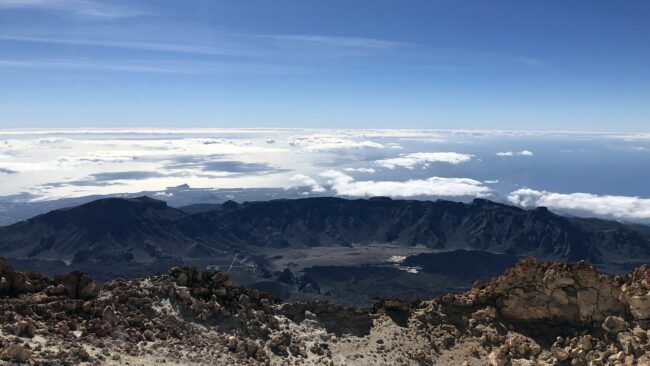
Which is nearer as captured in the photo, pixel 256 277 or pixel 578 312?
pixel 578 312

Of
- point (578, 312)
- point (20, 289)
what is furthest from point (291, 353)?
point (578, 312)

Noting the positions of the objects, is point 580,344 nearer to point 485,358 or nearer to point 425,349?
point 485,358

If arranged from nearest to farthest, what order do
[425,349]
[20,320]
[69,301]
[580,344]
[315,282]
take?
[20,320] < [69,301] < [580,344] < [425,349] < [315,282]

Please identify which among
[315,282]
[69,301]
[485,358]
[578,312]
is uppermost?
[69,301]

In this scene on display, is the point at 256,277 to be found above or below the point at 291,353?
below

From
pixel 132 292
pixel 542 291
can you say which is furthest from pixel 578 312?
pixel 132 292

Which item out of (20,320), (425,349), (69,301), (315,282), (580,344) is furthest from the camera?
(315,282)
